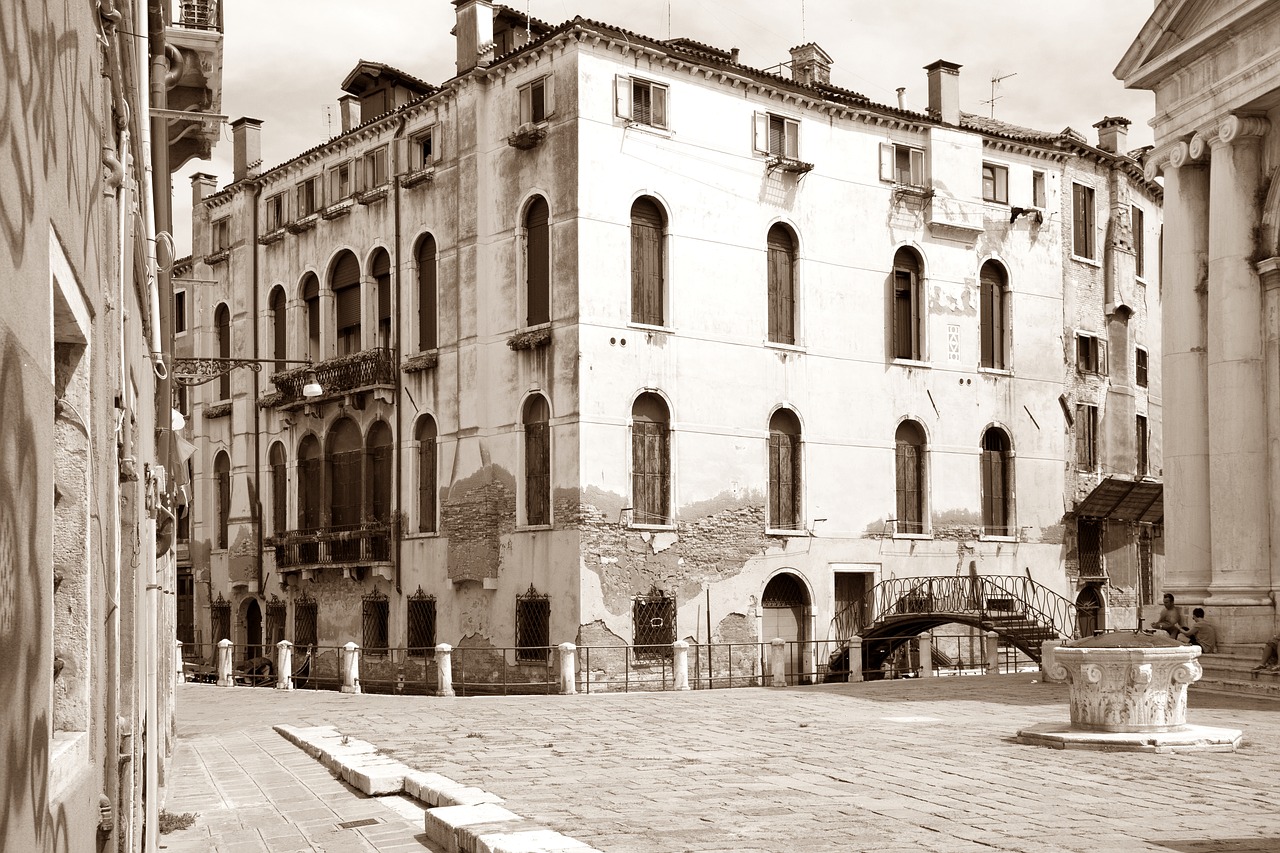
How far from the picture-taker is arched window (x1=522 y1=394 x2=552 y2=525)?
89.0ft

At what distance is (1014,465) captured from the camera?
32719mm

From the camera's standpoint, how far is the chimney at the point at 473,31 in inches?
1153

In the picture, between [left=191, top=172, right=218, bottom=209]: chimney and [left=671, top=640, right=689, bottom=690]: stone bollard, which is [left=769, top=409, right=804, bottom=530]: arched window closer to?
[left=671, top=640, right=689, bottom=690]: stone bollard

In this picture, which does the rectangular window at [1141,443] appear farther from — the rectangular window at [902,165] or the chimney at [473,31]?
the chimney at [473,31]

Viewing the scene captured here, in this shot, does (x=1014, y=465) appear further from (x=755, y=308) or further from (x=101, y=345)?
(x=101, y=345)

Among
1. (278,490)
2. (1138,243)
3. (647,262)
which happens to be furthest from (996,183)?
(278,490)

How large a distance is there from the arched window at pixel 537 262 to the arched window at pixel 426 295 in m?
3.05

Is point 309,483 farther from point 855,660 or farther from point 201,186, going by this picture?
point 855,660

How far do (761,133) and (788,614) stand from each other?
9.82 m

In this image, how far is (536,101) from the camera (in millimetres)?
27906

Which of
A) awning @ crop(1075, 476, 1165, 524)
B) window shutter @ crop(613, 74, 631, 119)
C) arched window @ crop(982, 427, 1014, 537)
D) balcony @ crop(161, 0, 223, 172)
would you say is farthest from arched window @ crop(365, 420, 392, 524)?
balcony @ crop(161, 0, 223, 172)

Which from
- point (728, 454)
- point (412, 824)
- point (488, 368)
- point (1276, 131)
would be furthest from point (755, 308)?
point (412, 824)

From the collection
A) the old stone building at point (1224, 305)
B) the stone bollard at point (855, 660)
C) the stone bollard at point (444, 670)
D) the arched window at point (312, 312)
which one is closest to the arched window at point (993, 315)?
the stone bollard at point (855, 660)

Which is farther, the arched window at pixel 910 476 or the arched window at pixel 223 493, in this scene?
the arched window at pixel 223 493
